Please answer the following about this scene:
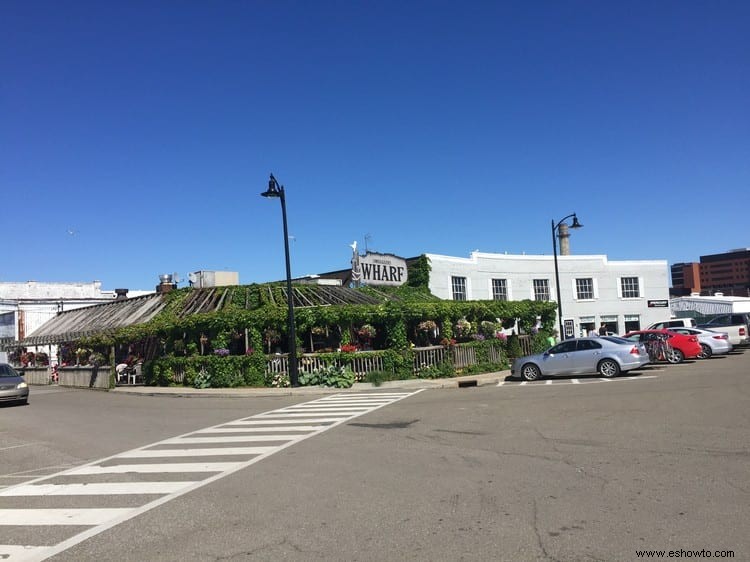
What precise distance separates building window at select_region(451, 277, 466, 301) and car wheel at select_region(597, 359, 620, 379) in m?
17.2

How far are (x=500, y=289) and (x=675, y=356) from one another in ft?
52.4

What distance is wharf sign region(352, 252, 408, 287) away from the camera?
107 feet

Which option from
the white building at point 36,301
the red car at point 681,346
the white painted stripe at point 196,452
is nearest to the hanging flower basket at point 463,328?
the red car at point 681,346

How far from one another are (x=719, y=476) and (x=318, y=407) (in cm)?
1124

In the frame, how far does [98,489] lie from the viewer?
26.5ft

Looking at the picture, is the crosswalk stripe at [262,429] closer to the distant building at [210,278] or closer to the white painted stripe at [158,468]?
the white painted stripe at [158,468]

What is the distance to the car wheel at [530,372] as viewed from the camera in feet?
71.7

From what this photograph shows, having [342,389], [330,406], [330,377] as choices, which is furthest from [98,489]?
[330,377]

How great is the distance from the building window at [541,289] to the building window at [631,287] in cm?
593

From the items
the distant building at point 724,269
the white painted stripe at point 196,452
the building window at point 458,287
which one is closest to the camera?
the white painted stripe at point 196,452

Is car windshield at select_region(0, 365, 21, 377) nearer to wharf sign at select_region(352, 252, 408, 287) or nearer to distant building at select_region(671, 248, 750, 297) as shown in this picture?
wharf sign at select_region(352, 252, 408, 287)

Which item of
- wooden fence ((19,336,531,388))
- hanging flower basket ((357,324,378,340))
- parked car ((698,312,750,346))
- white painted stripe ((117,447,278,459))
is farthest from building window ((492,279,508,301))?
white painted stripe ((117,447,278,459))

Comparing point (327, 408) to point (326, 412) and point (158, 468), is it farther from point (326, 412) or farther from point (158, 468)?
point (158, 468)

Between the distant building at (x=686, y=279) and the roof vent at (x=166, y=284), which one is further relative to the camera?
the distant building at (x=686, y=279)
